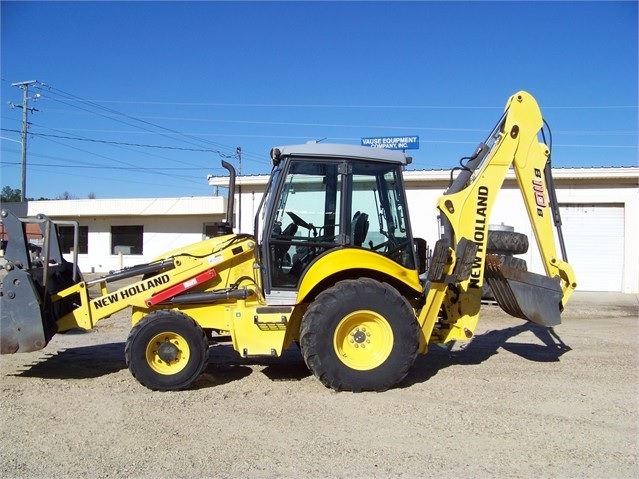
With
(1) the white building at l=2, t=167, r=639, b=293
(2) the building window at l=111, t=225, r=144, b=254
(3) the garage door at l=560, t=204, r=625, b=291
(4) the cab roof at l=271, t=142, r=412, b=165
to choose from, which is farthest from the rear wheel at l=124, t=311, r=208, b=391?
(2) the building window at l=111, t=225, r=144, b=254

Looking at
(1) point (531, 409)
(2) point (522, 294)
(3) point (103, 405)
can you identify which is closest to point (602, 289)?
(2) point (522, 294)

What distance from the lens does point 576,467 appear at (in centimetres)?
414

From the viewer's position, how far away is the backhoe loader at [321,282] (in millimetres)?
5980

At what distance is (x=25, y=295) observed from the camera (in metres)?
5.95

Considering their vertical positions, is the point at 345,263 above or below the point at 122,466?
above

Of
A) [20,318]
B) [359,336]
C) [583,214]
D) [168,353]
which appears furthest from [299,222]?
[583,214]

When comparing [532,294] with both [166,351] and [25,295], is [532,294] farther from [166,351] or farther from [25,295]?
[25,295]

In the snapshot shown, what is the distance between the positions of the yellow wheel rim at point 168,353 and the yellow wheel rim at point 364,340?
1633 millimetres

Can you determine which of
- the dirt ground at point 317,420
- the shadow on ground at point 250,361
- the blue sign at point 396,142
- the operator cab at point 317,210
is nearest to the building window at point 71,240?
the blue sign at point 396,142

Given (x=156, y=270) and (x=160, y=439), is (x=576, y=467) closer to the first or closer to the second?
(x=160, y=439)

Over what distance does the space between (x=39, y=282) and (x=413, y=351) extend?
4123mm

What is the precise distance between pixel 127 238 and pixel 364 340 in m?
22.3

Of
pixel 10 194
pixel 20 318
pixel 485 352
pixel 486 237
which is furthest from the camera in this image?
pixel 10 194

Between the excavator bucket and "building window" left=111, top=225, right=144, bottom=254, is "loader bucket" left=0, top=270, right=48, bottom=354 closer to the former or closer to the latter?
the excavator bucket
